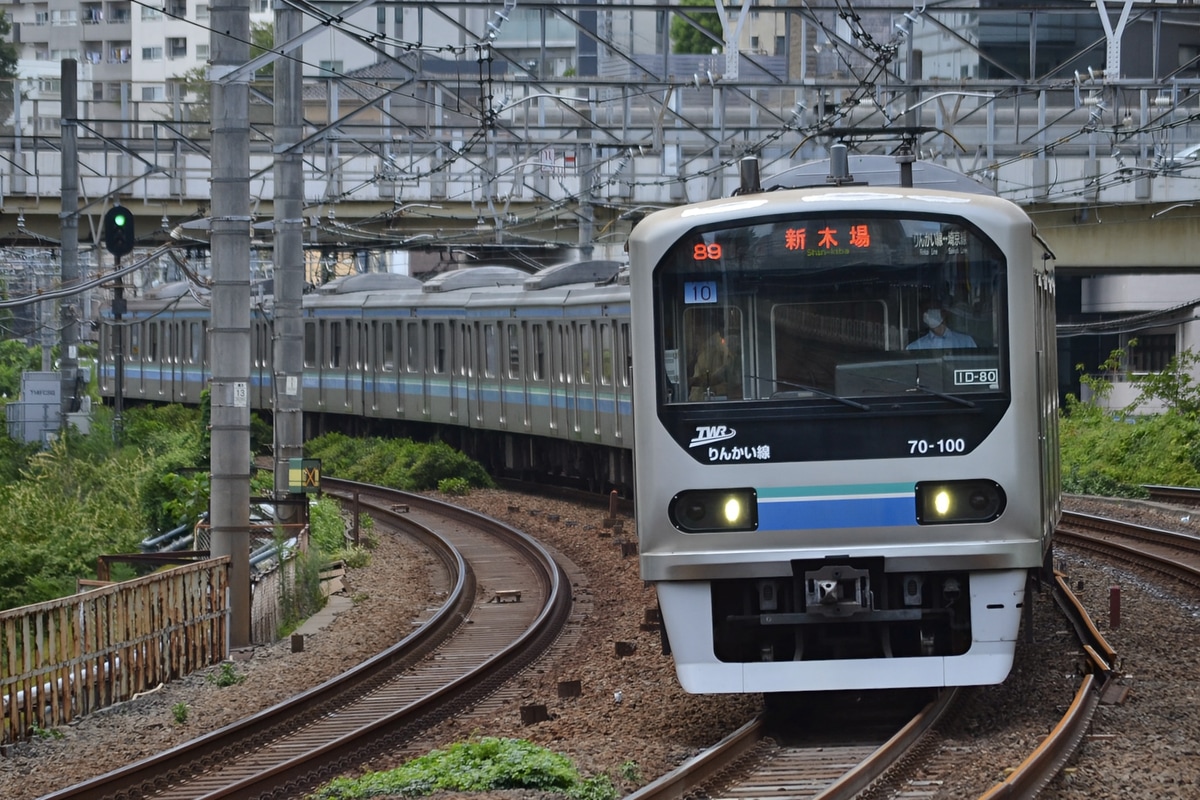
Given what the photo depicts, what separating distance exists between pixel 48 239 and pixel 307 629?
23.0 metres

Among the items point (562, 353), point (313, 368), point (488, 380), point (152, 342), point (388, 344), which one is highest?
point (152, 342)

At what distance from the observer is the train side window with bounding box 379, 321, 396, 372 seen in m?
26.4

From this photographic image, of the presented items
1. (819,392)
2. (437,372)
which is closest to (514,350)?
(437,372)

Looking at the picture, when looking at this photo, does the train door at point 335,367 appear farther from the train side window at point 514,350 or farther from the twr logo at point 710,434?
the twr logo at point 710,434

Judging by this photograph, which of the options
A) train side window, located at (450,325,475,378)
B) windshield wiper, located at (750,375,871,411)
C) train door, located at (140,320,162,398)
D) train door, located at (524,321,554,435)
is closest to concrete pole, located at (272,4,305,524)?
train door, located at (524,321,554,435)

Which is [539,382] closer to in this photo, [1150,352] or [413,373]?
[413,373]

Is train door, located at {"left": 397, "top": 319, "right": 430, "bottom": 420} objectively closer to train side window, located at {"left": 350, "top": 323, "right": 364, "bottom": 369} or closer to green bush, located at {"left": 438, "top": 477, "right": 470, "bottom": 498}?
train side window, located at {"left": 350, "top": 323, "right": 364, "bottom": 369}

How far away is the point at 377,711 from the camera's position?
954 cm

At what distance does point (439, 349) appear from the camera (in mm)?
25078

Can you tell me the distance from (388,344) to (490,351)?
377 centimetres

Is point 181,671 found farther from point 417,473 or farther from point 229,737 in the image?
point 417,473

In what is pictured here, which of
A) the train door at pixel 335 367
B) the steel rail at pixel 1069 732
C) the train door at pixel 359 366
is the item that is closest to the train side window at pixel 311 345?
the train door at pixel 335 367

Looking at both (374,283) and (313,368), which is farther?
(313,368)

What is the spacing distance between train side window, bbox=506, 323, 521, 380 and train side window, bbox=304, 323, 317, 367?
741cm
